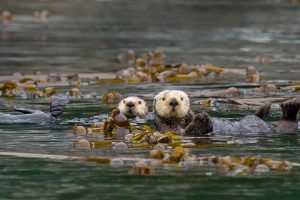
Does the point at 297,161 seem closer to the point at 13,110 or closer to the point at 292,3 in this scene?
the point at 13,110

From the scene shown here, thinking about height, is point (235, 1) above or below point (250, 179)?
above

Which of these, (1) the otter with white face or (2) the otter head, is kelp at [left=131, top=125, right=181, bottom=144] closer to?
(1) the otter with white face

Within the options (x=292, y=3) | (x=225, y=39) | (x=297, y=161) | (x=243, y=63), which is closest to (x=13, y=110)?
(x=297, y=161)

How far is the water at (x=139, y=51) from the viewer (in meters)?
7.03

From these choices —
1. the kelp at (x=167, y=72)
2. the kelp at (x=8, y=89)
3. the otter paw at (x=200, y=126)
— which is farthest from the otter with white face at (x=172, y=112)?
the kelp at (x=167, y=72)

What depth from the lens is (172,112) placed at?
952 cm

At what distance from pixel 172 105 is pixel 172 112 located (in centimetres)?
8

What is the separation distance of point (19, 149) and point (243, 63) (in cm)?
893

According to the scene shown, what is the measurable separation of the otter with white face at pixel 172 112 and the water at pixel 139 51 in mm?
508

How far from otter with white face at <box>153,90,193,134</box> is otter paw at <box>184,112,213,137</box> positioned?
29 cm

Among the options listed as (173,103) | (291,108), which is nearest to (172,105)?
(173,103)

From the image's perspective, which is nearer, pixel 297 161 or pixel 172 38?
pixel 297 161

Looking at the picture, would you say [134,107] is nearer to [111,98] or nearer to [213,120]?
[111,98]

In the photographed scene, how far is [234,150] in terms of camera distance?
27.8 ft
